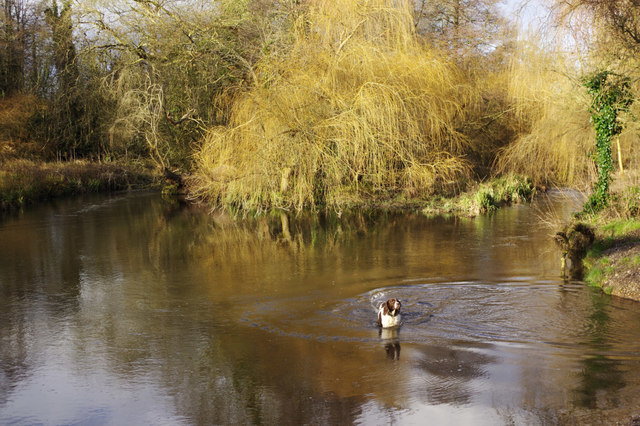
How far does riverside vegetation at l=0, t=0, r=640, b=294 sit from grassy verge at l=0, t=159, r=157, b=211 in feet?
0.24

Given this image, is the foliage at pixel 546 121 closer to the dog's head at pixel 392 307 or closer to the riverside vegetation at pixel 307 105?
the riverside vegetation at pixel 307 105

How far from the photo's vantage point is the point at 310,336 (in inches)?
315

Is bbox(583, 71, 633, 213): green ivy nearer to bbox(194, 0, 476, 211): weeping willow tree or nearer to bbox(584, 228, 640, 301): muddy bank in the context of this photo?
bbox(584, 228, 640, 301): muddy bank

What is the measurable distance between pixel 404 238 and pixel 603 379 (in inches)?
344

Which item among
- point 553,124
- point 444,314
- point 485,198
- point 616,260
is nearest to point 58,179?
point 485,198

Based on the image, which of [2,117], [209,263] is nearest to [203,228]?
[209,263]

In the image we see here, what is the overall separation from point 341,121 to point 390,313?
1029cm

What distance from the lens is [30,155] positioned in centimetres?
2653

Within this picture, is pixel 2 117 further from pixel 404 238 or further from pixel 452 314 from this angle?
pixel 452 314

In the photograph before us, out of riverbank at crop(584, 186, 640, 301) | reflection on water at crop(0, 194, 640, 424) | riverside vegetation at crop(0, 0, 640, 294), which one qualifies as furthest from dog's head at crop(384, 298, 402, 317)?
riverside vegetation at crop(0, 0, 640, 294)

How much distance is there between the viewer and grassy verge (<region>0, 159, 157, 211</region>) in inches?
860

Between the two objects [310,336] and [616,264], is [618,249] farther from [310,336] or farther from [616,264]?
[310,336]

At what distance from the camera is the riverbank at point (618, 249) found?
31.0 ft

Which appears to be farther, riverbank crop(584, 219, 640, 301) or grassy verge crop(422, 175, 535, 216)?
grassy verge crop(422, 175, 535, 216)
